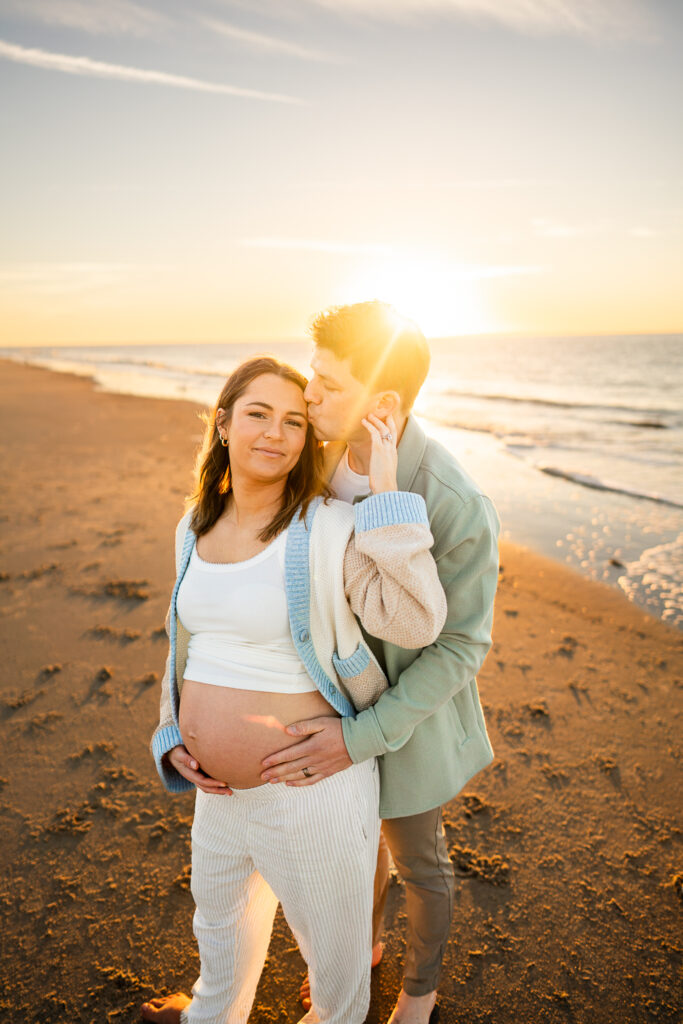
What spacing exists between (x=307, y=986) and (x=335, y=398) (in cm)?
245

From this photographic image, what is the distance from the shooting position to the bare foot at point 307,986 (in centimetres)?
231

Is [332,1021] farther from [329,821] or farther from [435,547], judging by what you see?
[435,547]

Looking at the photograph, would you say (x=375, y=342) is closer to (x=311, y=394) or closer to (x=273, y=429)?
(x=311, y=394)

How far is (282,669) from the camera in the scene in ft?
5.66

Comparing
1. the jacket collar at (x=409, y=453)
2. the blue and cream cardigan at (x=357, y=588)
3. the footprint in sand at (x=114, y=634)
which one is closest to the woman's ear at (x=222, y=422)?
the blue and cream cardigan at (x=357, y=588)

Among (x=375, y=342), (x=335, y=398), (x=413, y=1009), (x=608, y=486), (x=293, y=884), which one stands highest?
(x=375, y=342)

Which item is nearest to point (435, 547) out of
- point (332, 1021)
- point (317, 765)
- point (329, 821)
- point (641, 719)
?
point (317, 765)

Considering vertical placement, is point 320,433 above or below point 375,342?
below

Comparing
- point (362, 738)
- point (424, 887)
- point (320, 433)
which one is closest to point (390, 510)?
point (320, 433)

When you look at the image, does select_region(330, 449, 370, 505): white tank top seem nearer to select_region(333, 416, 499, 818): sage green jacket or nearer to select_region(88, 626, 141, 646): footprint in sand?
select_region(333, 416, 499, 818): sage green jacket

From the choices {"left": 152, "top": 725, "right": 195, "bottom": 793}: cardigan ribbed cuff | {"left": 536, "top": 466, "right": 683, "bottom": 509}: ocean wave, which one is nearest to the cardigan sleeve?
{"left": 152, "top": 725, "right": 195, "bottom": 793}: cardigan ribbed cuff

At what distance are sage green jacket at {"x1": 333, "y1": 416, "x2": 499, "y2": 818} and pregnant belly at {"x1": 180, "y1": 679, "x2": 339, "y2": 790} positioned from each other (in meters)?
0.16

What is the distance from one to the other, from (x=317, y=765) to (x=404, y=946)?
5.19ft

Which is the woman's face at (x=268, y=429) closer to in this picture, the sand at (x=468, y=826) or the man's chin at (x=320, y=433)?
the man's chin at (x=320, y=433)
